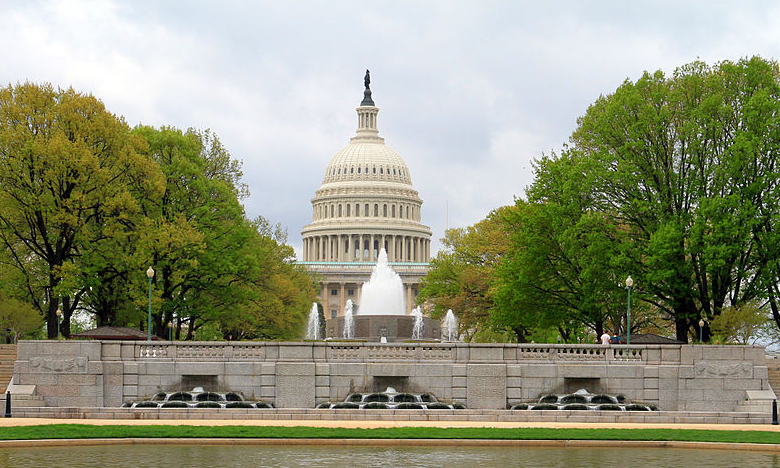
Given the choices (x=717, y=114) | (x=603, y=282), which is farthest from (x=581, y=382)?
(x=717, y=114)

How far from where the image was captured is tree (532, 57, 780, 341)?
51219 mm

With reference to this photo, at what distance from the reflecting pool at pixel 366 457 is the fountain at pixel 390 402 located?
38.1 feet

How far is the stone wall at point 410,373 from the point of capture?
42.2 metres

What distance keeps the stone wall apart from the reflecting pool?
1222cm

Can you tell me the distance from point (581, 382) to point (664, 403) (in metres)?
2.99

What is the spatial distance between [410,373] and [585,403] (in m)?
6.24

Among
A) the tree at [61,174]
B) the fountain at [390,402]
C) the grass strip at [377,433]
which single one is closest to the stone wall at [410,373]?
the fountain at [390,402]

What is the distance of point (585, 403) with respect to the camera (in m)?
41.8

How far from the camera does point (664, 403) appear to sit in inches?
1666

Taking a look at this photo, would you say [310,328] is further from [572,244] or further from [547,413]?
[547,413]

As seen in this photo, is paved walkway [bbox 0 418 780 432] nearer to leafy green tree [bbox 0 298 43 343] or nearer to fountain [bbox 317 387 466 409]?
fountain [bbox 317 387 466 409]

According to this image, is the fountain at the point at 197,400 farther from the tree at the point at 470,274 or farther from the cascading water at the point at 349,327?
the tree at the point at 470,274

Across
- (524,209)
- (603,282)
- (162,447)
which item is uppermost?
(524,209)

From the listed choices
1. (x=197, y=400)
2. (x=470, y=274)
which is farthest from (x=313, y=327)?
(x=197, y=400)
